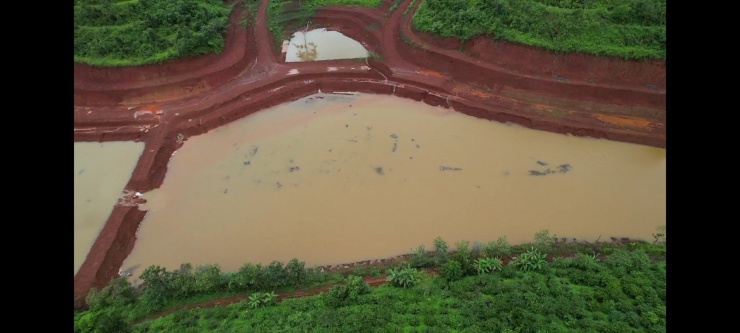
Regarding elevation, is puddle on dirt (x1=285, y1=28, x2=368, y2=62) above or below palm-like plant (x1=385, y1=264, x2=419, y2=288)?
above

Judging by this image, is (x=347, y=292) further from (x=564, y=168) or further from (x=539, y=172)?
(x=564, y=168)

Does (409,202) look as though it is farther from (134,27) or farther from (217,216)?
(134,27)

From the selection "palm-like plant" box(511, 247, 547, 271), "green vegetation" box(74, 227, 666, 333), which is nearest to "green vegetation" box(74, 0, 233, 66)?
"green vegetation" box(74, 227, 666, 333)

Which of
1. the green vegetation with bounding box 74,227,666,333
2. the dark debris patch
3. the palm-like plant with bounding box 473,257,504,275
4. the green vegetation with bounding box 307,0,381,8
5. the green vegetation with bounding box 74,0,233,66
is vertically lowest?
the green vegetation with bounding box 74,227,666,333

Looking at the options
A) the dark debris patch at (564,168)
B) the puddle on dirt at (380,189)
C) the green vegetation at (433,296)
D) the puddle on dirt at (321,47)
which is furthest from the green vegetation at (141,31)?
the dark debris patch at (564,168)

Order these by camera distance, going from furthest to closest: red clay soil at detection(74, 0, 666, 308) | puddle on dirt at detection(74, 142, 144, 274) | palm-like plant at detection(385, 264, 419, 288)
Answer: red clay soil at detection(74, 0, 666, 308) → puddle on dirt at detection(74, 142, 144, 274) → palm-like plant at detection(385, 264, 419, 288)

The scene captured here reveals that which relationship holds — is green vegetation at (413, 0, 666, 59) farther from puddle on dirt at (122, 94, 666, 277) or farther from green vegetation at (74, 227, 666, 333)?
green vegetation at (74, 227, 666, 333)
